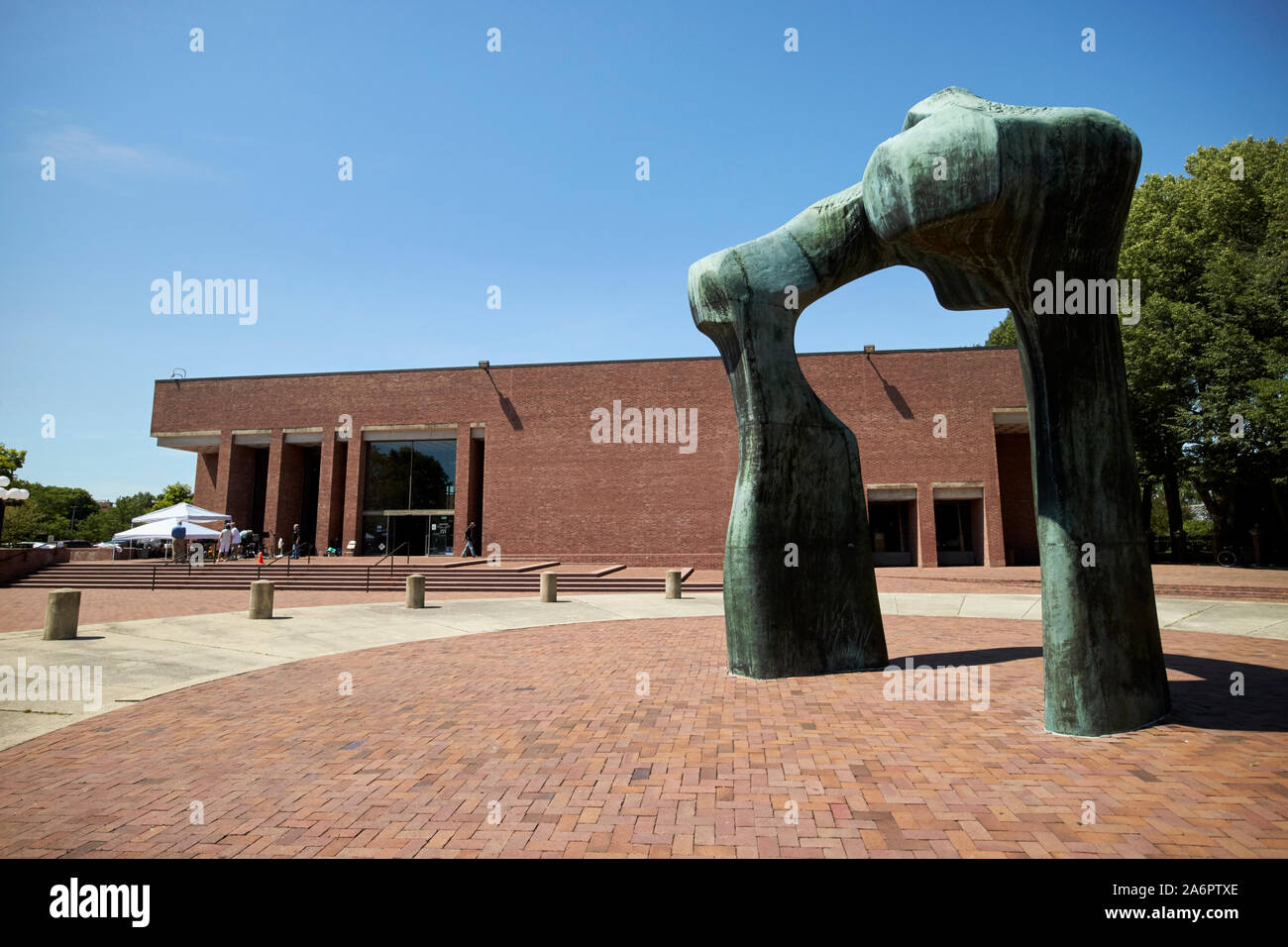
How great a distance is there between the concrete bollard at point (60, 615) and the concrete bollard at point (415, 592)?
5.53 metres

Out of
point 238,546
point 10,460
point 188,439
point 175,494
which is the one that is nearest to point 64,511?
point 175,494

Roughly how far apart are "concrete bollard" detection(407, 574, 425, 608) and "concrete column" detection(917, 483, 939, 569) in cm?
2015

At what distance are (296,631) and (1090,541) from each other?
1097 centimetres

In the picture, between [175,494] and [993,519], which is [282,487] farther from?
[175,494]

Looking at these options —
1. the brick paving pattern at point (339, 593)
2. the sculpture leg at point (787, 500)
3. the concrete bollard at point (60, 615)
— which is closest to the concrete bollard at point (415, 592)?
the brick paving pattern at point (339, 593)

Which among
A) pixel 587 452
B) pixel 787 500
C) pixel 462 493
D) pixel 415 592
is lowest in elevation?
pixel 415 592

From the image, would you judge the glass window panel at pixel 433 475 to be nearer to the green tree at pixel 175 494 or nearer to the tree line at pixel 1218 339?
the tree line at pixel 1218 339

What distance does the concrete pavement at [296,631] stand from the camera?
264 inches

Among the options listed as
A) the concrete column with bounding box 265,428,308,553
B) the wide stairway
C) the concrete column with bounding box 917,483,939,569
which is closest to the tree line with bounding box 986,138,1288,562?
the concrete column with bounding box 917,483,939,569

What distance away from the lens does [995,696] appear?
6152 mm

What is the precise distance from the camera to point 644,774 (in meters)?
4.29

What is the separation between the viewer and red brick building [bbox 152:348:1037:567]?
90.2ft

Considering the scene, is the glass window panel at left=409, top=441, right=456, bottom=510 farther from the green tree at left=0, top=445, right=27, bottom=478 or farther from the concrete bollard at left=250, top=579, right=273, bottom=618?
the green tree at left=0, top=445, right=27, bottom=478

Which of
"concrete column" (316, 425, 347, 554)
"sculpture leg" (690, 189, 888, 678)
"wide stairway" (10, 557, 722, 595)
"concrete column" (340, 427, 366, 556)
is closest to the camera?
"sculpture leg" (690, 189, 888, 678)
